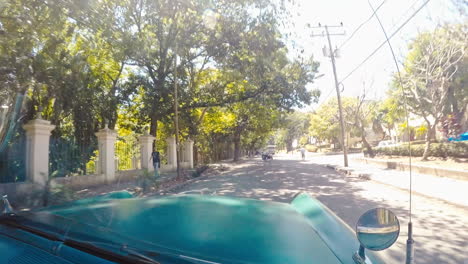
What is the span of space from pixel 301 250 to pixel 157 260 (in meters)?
0.58

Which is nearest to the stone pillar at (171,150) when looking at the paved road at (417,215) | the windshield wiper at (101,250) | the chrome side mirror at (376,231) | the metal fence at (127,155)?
the metal fence at (127,155)

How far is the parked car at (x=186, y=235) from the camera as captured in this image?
1220 mm

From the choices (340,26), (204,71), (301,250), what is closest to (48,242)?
(301,250)

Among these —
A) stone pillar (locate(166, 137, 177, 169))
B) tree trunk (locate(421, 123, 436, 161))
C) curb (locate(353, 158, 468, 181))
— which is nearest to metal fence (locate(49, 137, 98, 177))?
stone pillar (locate(166, 137, 177, 169))

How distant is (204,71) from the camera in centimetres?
2012

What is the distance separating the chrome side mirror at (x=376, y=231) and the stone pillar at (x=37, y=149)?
33.3 ft

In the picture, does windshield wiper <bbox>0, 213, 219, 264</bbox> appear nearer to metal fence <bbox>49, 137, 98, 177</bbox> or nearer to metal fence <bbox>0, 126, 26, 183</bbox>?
metal fence <bbox>0, 126, 26, 183</bbox>

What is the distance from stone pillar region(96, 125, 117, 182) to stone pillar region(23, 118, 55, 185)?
118 inches

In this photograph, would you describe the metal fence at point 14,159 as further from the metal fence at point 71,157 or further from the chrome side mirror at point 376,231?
the chrome side mirror at point 376,231

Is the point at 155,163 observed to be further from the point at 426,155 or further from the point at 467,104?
the point at 467,104

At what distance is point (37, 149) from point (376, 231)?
1088 cm

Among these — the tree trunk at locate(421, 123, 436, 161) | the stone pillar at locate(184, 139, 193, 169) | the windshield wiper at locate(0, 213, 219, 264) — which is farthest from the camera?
the stone pillar at locate(184, 139, 193, 169)

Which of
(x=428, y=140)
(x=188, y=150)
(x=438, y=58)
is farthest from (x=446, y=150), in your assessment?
(x=188, y=150)

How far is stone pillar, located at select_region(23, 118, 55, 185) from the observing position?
945cm
